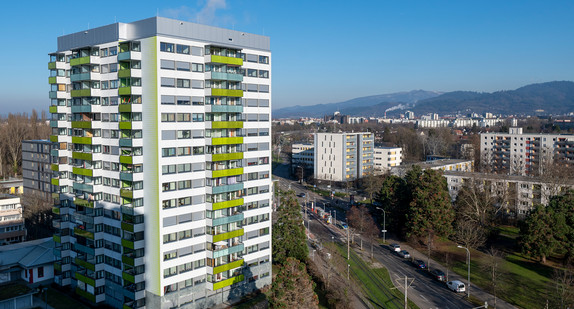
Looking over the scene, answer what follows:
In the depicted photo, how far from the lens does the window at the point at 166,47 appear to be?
33.2 metres

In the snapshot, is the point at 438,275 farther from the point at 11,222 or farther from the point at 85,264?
the point at 11,222

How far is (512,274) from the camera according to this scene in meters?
45.1

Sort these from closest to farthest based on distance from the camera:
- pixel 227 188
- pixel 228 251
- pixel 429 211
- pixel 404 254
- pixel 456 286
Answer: pixel 228 251
pixel 227 188
pixel 456 286
pixel 404 254
pixel 429 211

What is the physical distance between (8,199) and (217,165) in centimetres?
3439

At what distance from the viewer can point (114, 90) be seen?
1388 inches

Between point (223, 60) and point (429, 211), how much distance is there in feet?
106

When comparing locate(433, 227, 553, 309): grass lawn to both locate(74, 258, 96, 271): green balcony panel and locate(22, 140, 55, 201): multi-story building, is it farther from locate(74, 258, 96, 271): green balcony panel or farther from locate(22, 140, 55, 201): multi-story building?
locate(22, 140, 55, 201): multi-story building

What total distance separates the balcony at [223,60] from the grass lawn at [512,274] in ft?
103

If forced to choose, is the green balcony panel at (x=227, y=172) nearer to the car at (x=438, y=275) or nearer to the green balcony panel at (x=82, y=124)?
the green balcony panel at (x=82, y=124)

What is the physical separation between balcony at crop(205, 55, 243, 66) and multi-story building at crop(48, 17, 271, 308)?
12cm

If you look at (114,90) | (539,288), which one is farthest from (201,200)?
(539,288)

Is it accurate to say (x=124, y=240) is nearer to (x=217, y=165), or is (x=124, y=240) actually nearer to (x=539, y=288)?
(x=217, y=165)

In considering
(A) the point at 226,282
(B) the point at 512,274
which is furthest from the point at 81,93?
(B) the point at 512,274

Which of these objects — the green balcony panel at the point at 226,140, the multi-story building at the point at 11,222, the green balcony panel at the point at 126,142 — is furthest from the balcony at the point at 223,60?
the multi-story building at the point at 11,222
